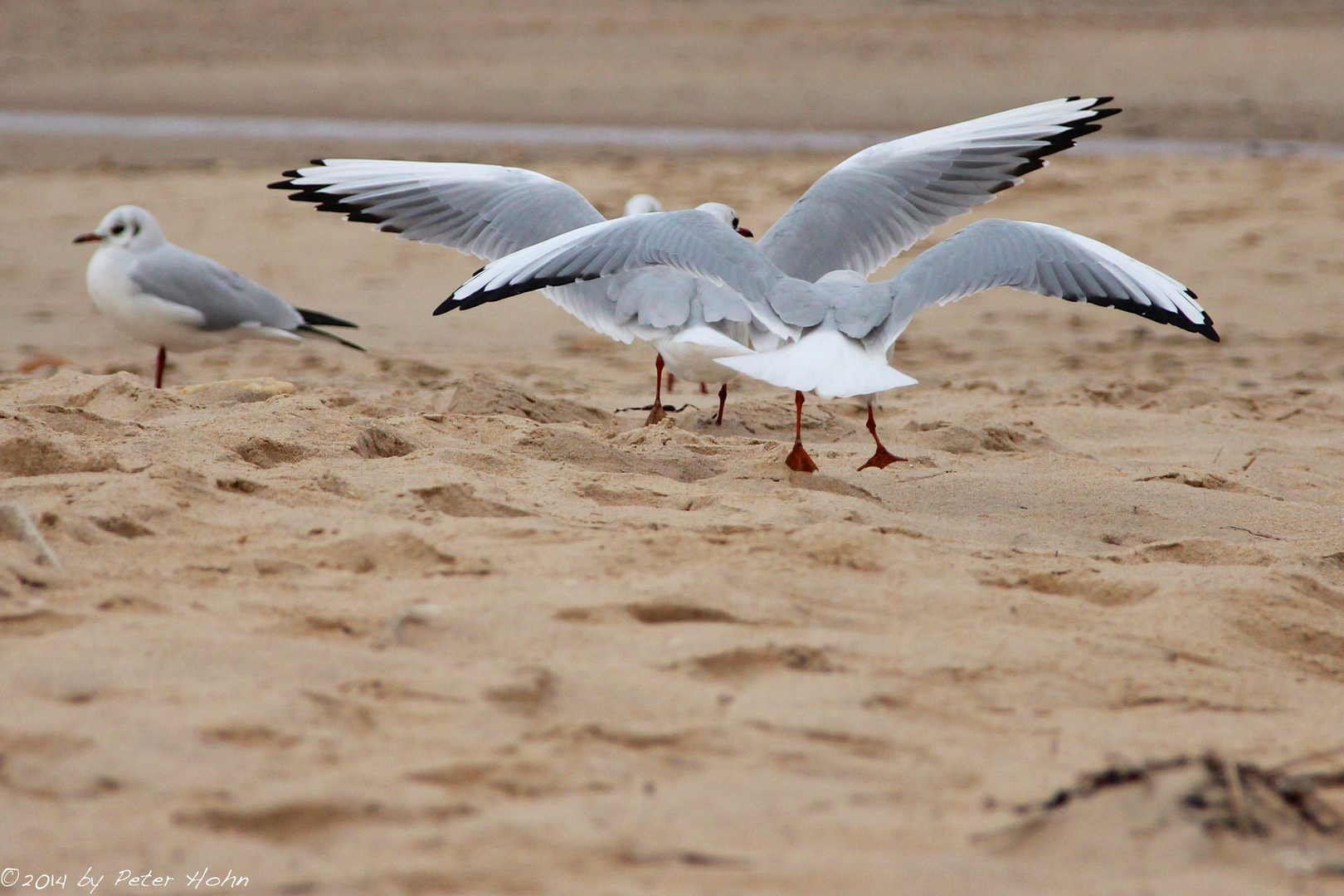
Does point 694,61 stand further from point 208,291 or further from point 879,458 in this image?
point 879,458

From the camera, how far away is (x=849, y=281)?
4035 mm

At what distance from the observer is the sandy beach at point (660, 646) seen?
5.81ft

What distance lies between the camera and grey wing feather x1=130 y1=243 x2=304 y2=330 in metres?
5.71

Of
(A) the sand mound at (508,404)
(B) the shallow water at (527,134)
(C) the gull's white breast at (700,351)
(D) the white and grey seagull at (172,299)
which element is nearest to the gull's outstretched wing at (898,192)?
(C) the gull's white breast at (700,351)

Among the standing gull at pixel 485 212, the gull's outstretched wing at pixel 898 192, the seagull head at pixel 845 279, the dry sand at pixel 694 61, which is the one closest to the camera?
the seagull head at pixel 845 279

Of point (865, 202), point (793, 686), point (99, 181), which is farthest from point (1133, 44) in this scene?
point (793, 686)

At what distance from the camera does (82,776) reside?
6.08ft

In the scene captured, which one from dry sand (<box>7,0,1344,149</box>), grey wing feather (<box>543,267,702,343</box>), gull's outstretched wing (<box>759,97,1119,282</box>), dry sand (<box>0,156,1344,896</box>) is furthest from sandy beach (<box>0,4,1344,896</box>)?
dry sand (<box>7,0,1344,149</box>)

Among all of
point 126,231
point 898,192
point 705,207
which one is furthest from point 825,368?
point 126,231

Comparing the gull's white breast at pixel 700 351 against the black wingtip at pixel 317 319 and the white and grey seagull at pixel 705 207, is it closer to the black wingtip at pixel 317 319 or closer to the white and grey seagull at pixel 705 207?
the white and grey seagull at pixel 705 207

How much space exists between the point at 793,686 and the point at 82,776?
1.07 metres

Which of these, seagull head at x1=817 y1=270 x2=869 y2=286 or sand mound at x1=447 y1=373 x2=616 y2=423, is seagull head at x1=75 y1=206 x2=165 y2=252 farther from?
seagull head at x1=817 y1=270 x2=869 y2=286

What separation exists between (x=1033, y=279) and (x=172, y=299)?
3650 millimetres

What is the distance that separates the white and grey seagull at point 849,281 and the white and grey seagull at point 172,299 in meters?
2.11
